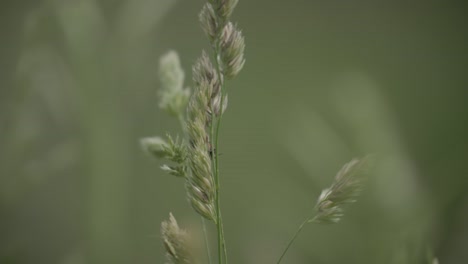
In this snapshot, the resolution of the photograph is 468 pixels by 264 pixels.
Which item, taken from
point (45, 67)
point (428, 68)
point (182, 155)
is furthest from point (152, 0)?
point (428, 68)

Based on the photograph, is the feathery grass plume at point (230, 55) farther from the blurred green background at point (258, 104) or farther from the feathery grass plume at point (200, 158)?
the blurred green background at point (258, 104)

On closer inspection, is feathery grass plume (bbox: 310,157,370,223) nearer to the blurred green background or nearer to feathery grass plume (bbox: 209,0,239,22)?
feathery grass plume (bbox: 209,0,239,22)

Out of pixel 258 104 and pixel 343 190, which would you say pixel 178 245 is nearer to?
pixel 343 190

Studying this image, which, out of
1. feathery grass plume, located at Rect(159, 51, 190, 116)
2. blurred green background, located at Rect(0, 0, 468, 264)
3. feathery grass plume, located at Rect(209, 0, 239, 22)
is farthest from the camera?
blurred green background, located at Rect(0, 0, 468, 264)

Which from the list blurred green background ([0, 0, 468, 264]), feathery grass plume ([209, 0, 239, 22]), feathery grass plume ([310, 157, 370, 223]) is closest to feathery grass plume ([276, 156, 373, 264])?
feathery grass plume ([310, 157, 370, 223])

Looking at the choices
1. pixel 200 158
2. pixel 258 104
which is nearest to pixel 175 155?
pixel 200 158

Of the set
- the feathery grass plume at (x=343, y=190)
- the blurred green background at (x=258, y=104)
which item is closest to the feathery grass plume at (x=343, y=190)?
the feathery grass plume at (x=343, y=190)

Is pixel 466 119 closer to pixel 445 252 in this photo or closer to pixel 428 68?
pixel 445 252
